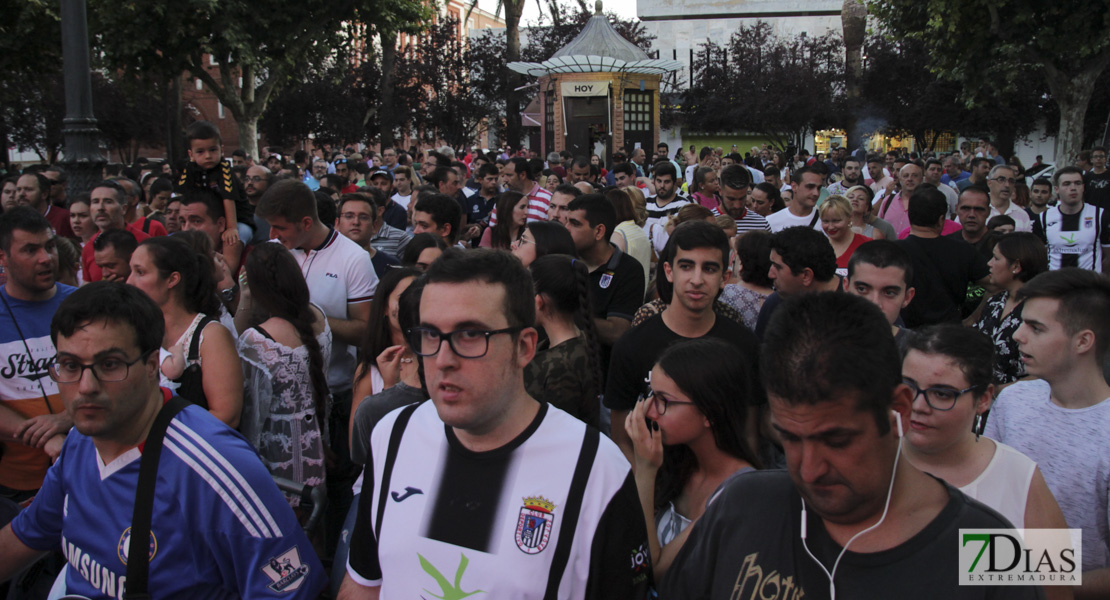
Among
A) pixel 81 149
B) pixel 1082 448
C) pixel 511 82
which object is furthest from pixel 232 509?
pixel 511 82

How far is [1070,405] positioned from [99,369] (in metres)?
3.31

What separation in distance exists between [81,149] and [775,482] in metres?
8.73

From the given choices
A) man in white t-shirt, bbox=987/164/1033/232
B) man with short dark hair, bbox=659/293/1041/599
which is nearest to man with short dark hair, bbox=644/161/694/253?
man in white t-shirt, bbox=987/164/1033/232

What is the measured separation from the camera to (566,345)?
138 inches

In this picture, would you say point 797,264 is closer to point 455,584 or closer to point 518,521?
point 518,521

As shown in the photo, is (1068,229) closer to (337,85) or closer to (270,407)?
(270,407)

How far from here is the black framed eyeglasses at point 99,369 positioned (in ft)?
8.46

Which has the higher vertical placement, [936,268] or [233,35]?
[233,35]

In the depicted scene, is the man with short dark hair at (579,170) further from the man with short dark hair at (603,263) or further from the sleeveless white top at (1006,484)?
the sleeveless white top at (1006,484)

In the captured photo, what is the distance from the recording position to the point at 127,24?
22.3 metres

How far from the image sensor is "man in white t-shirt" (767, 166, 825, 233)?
7812mm

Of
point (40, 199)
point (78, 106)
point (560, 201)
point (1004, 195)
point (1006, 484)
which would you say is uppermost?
point (78, 106)

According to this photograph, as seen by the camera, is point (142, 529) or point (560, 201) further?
point (560, 201)

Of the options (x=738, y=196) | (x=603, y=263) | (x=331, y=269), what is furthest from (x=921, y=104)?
(x=331, y=269)
